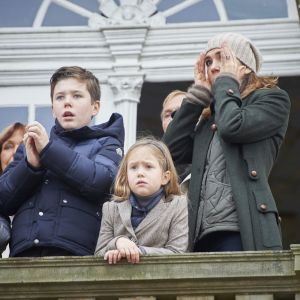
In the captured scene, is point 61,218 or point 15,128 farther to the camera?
point 15,128

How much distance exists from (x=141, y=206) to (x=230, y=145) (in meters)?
0.63

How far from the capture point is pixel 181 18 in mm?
16328

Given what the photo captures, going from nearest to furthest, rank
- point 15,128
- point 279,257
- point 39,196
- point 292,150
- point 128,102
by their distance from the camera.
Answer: point 279,257
point 39,196
point 15,128
point 128,102
point 292,150

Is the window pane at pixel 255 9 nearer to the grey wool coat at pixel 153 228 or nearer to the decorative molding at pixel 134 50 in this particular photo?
the decorative molding at pixel 134 50

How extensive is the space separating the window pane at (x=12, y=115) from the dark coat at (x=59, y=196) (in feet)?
12.5

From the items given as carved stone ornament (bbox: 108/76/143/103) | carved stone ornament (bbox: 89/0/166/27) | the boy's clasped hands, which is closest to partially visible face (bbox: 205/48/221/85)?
the boy's clasped hands

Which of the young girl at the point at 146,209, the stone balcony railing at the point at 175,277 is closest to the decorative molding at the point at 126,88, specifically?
the young girl at the point at 146,209

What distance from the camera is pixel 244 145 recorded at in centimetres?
1170

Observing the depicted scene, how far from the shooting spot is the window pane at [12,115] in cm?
1580

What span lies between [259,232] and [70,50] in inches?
199

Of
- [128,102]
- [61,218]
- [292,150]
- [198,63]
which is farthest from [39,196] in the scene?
[292,150]

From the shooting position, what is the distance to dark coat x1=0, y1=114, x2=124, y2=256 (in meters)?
11.6

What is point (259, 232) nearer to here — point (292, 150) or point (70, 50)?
point (70, 50)

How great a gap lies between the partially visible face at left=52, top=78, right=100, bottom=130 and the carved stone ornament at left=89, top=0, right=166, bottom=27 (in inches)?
159
